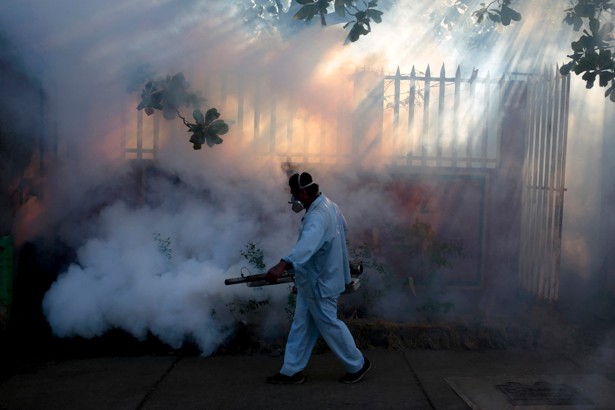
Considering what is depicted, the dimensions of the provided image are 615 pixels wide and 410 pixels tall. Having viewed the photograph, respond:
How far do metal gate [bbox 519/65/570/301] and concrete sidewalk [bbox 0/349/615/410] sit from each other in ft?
3.68

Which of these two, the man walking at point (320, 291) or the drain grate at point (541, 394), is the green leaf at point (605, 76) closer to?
the drain grate at point (541, 394)

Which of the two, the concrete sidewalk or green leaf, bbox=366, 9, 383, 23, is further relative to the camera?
green leaf, bbox=366, 9, 383, 23

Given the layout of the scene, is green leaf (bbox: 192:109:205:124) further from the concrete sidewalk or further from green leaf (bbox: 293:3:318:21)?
the concrete sidewalk

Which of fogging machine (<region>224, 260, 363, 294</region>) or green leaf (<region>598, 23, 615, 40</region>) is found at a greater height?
green leaf (<region>598, 23, 615, 40</region>)

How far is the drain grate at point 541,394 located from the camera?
4.27m

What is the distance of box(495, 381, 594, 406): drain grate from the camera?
4273mm

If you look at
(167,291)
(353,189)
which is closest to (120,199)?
(167,291)

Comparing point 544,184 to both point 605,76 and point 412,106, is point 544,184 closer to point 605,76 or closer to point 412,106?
point 605,76

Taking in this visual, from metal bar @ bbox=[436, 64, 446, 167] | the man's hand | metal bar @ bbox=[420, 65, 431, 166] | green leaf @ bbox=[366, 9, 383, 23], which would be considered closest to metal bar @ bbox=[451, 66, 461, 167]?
metal bar @ bbox=[436, 64, 446, 167]

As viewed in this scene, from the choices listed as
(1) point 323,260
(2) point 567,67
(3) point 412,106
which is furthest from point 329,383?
(2) point 567,67

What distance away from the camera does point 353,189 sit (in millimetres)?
6648

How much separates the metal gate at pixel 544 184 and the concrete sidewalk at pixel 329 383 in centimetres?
112

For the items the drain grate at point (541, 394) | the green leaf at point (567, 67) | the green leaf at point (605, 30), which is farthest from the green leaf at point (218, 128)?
the green leaf at point (605, 30)

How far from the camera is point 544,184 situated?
6.54 metres
